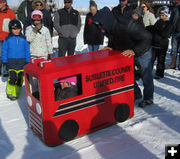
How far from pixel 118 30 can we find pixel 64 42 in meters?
2.80

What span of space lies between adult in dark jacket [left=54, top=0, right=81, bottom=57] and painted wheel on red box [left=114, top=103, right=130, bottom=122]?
9.98ft

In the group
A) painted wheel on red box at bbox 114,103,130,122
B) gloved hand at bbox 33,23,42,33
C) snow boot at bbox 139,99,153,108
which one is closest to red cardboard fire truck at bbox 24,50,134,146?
painted wheel on red box at bbox 114,103,130,122

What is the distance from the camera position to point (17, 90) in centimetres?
460

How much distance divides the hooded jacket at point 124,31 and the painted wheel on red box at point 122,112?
795 mm

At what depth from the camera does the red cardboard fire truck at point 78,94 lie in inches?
108

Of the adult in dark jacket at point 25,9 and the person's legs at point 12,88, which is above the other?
the adult in dark jacket at point 25,9

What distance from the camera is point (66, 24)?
5809 millimetres

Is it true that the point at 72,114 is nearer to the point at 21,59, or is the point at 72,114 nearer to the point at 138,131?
the point at 138,131

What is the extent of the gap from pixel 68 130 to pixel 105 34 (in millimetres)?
1562

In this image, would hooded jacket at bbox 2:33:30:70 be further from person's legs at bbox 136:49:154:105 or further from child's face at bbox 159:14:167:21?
child's face at bbox 159:14:167:21

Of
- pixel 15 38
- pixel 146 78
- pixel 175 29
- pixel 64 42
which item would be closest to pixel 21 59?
pixel 15 38

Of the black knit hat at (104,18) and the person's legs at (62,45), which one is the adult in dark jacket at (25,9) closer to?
the person's legs at (62,45)

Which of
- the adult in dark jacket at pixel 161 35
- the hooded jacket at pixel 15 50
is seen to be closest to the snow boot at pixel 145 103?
the adult in dark jacket at pixel 161 35

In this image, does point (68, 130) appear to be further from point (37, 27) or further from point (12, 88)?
point (37, 27)
